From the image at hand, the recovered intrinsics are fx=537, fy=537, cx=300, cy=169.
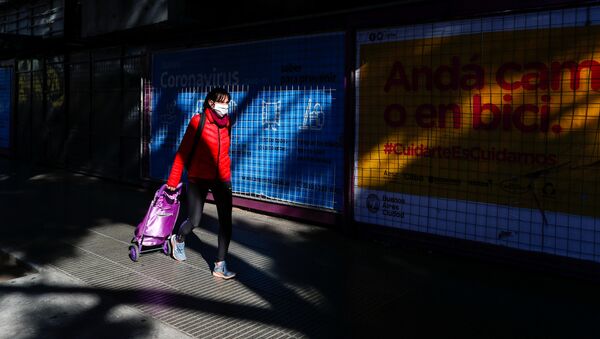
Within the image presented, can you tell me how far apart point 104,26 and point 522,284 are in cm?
880

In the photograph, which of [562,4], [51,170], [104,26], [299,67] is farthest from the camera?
[51,170]

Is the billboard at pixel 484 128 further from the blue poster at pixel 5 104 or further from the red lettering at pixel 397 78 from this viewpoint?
the blue poster at pixel 5 104

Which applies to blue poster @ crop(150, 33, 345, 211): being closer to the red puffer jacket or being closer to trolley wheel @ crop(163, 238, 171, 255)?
trolley wheel @ crop(163, 238, 171, 255)

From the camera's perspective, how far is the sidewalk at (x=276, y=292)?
4.05m

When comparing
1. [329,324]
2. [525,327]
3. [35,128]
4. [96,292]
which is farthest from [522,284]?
[35,128]

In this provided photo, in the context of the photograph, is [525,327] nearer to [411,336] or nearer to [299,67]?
[411,336]

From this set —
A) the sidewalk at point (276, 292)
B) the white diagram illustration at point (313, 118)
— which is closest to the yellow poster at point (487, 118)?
the white diagram illustration at point (313, 118)

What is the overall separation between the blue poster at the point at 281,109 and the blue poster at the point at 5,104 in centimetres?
880

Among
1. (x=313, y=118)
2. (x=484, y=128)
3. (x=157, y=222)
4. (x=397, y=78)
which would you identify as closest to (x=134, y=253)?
(x=157, y=222)

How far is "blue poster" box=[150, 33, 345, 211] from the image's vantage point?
7.21m

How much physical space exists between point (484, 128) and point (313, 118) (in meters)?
2.49

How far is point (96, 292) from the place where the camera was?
474 centimetres

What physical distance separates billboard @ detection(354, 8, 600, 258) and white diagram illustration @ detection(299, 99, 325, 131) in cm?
71

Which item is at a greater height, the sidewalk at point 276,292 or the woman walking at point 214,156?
the woman walking at point 214,156
